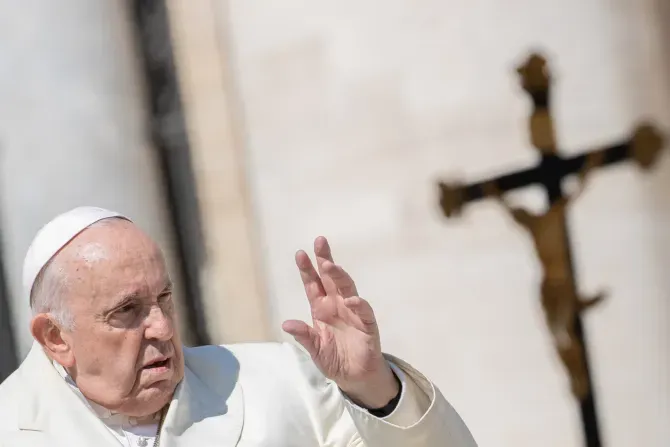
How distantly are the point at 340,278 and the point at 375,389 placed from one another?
0.31 metres

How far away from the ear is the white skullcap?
0.14 m

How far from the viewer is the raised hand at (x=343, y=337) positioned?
7.92ft

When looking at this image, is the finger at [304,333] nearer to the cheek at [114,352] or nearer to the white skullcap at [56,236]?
the cheek at [114,352]

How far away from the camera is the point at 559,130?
3023 millimetres

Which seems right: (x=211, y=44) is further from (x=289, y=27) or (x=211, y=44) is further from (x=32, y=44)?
(x=32, y=44)

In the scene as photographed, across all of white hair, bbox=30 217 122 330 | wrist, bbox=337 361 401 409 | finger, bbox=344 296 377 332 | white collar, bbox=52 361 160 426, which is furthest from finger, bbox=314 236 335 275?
white collar, bbox=52 361 160 426

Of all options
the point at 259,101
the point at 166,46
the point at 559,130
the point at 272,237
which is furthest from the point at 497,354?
the point at 166,46

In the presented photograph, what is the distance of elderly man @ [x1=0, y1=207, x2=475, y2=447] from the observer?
2467 mm

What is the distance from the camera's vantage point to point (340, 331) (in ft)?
8.11

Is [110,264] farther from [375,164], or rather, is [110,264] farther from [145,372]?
[375,164]

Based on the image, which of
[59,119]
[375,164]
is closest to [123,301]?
[375,164]

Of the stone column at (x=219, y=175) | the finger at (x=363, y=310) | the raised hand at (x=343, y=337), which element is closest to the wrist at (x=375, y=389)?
the raised hand at (x=343, y=337)

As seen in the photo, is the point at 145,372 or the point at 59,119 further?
the point at 59,119

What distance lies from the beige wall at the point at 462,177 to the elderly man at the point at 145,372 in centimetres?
60
